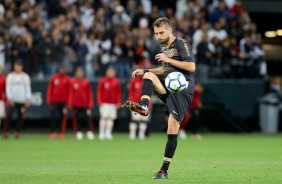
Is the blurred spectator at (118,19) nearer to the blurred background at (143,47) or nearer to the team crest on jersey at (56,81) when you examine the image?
the blurred background at (143,47)

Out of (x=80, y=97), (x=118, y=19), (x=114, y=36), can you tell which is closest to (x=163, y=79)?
(x=80, y=97)

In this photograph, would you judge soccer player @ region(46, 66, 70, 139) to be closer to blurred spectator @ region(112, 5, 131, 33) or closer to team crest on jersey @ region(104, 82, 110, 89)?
team crest on jersey @ region(104, 82, 110, 89)

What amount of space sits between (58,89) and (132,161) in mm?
10301

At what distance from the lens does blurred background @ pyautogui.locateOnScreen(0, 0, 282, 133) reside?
2881 centimetres

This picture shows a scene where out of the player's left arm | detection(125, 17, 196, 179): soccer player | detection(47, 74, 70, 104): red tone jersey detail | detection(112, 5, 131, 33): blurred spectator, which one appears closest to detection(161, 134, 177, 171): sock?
detection(125, 17, 196, 179): soccer player

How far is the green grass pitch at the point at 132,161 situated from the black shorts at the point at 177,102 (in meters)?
1.02

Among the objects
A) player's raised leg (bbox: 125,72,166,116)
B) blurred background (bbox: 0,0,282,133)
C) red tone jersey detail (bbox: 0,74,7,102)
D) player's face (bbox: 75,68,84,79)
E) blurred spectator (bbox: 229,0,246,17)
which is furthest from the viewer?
blurred spectator (bbox: 229,0,246,17)

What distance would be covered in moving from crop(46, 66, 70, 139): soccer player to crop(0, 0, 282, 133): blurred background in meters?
1.64

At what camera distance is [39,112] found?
97.8 ft

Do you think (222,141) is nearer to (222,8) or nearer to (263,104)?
(263,104)

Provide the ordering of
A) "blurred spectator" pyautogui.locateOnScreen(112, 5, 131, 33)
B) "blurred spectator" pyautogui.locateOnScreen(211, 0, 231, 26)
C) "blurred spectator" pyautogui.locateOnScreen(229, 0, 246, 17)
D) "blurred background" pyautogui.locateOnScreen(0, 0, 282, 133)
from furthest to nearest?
"blurred spectator" pyautogui.locateOnScreen(229, 0, 246, 17) → "blurred spectator" pyautogui.locateOnScreen(211, 0, 231, 26) → "blurred spectator" pyautogui.locateOnScreen(112, 5, 131, 33) → "blurred background" pyautogui.locateOnScreen(0, 0, 282, 133)

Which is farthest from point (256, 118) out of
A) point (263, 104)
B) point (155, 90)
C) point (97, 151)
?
point (155, 90)

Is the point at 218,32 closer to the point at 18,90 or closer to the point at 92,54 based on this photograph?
the point at 92,54

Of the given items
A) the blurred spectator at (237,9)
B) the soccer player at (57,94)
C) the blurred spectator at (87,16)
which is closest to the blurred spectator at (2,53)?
the soccer player at (57,94)
